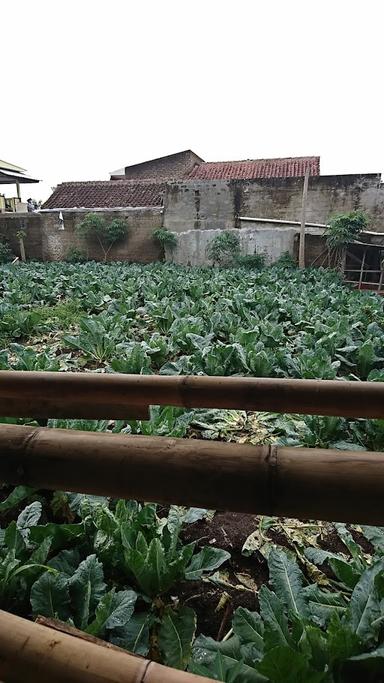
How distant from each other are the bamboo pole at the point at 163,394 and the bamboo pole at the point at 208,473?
1.84ft

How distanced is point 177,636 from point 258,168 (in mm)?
21237

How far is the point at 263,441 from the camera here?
2.91 m

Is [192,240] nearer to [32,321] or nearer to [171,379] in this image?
[32,321]

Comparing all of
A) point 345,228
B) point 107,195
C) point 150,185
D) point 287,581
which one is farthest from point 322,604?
point 107,195

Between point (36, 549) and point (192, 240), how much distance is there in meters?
14.6

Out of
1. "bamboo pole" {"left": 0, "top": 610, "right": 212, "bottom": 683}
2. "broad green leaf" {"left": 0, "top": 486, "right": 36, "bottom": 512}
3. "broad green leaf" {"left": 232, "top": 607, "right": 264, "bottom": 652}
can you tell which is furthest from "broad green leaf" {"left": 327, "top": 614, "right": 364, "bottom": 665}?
"broad green leaf" {"left": 0, "top": 486, "right": 36, "bottom": 512}

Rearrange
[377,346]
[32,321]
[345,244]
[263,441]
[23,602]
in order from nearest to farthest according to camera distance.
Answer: [23,602] → [263,441] → [377,346] → [32,321] → [345,244]

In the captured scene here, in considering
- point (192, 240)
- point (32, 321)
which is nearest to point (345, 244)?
point (192, 240)

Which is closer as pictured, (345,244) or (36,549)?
(36,549)

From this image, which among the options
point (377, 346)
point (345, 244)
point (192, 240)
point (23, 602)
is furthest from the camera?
point (192, 240)

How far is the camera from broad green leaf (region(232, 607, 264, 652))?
1380 mm

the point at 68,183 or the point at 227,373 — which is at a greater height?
the point at 68,183

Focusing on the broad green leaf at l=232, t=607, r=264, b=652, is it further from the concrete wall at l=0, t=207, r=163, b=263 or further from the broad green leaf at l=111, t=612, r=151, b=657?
the concrete wall at l=0, t=207, r=163, b=263

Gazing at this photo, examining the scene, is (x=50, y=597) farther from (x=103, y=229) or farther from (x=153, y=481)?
(x=103, y=229)
